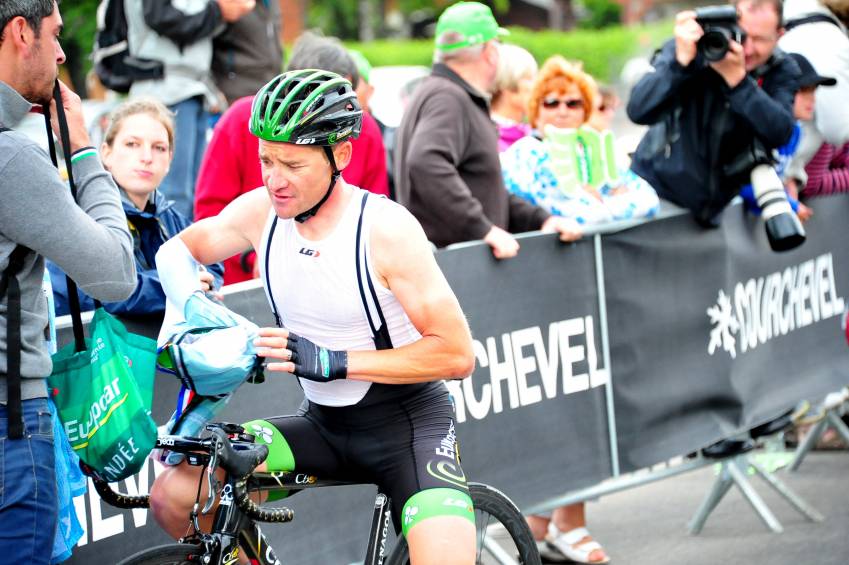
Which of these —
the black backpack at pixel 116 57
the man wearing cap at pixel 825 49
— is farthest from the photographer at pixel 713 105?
the black backpack at pixel 116 57

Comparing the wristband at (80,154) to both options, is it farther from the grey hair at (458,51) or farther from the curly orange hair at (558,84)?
the curly orange hair at (558,84)

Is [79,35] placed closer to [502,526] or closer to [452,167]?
[452,167]

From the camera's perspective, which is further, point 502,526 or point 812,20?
point 812,20

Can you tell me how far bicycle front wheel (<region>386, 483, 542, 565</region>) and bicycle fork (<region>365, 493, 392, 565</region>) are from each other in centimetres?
35

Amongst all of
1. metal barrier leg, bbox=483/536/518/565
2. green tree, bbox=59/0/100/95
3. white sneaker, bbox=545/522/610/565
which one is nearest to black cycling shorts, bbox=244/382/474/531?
metal barrier leg, bbox=483/536/518/565

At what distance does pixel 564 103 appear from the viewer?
7516mm

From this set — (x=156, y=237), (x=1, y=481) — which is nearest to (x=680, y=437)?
(x=156, y=237)

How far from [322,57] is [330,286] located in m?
2.92

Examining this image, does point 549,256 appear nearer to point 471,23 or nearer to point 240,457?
point 471,23

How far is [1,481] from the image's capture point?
3189 mm

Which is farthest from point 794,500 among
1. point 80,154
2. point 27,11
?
point 27,11

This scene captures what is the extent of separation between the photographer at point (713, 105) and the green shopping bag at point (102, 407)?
3920 millimetres

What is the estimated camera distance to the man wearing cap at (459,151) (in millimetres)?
6219

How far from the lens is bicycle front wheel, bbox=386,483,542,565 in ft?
14.5
